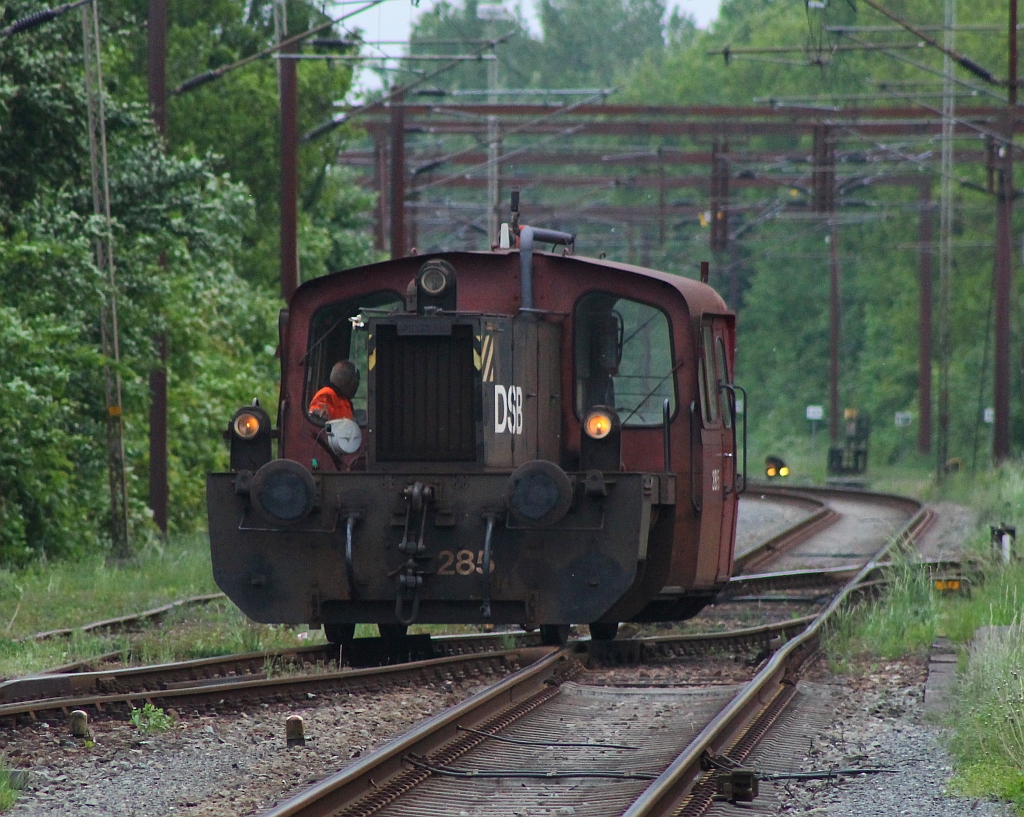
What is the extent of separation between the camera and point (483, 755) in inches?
351

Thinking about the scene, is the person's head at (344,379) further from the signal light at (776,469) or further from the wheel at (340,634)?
the signal light at (776,469)

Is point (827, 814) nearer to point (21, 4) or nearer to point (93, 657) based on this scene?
point (93, 657)

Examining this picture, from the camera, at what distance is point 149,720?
30.6 feet

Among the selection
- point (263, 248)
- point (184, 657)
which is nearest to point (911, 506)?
point (263, 248)

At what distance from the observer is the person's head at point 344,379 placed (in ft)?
36.2

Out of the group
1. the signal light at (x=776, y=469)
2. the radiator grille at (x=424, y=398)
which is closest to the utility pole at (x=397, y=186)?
the signal light at (x=776, y=469)

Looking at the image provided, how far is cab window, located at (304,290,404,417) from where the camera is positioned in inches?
442

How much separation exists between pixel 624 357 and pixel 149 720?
381 centimetres

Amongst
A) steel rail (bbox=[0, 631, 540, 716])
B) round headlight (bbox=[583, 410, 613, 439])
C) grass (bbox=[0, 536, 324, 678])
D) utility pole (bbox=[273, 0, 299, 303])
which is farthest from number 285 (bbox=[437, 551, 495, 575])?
utility pole (bbox=[273, 0, 299, 303])

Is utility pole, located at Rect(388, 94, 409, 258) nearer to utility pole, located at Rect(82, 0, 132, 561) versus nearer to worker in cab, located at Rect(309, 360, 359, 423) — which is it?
utility pole, located at Rect(82, 0, 132, 561)

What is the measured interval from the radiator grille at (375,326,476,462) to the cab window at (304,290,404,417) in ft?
2.53

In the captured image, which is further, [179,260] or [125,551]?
[179,260]

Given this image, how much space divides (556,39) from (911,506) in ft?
299

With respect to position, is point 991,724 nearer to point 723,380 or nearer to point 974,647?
point 974,647
